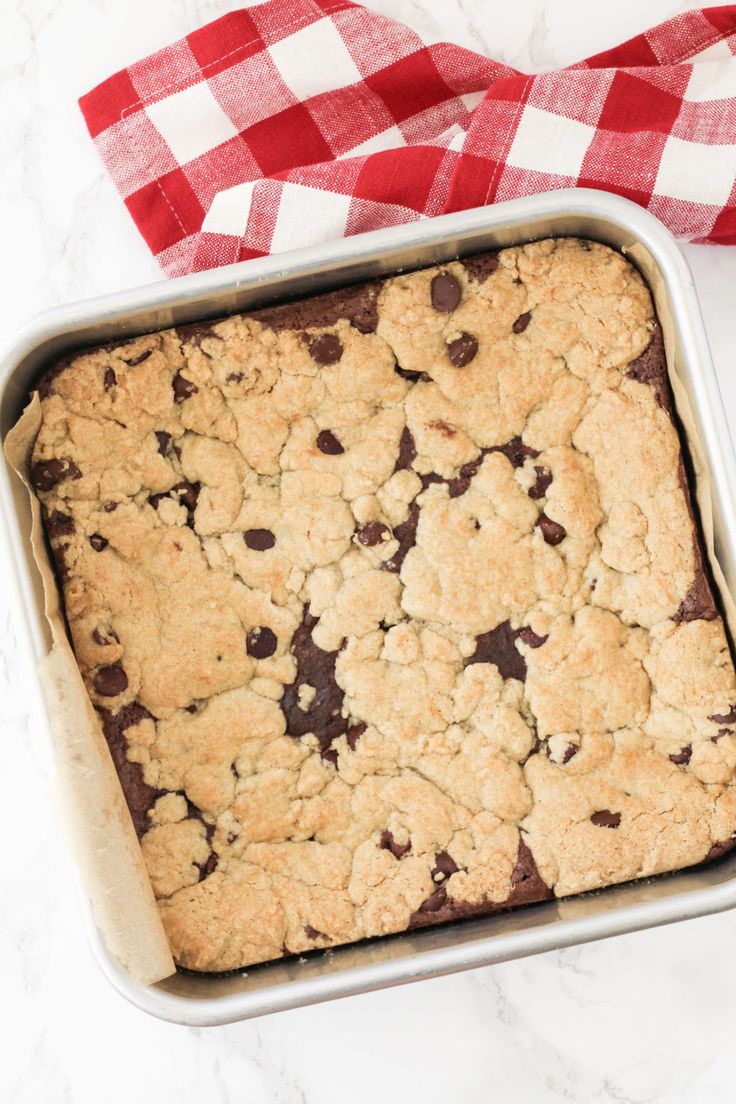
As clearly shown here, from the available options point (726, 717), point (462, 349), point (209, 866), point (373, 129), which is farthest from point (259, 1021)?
point (373, 129)

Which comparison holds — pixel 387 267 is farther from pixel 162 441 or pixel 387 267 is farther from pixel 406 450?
pixel 162 441

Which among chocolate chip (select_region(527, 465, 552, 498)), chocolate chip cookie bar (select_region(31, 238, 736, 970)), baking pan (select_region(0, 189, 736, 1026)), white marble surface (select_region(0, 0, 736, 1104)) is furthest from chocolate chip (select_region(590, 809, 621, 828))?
chocolate chip (select_region(527, 465, 552, 498))

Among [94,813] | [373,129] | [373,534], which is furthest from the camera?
[373,129]

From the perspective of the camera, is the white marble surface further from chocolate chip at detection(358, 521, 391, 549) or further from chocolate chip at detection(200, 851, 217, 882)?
chocolate chip at detection(358, 521, 391, 549)

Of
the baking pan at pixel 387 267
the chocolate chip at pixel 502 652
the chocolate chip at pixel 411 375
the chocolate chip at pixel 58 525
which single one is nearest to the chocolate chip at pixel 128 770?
the baking pan at pixel 387 267

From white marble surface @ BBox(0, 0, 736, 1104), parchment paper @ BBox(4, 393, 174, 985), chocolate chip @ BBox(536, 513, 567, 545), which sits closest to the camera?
parchment paper @ BBox(4, 393, 174, 985)

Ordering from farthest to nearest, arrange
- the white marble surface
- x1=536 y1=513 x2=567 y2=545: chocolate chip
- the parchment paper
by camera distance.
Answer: the white marble surface < x1=536 y1=513 x2=567 y2=545: chocolate chip < the parchment paper

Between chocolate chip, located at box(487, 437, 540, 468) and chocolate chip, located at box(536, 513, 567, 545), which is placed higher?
chocolate chip, located at box(487, 437, 540, 468)
